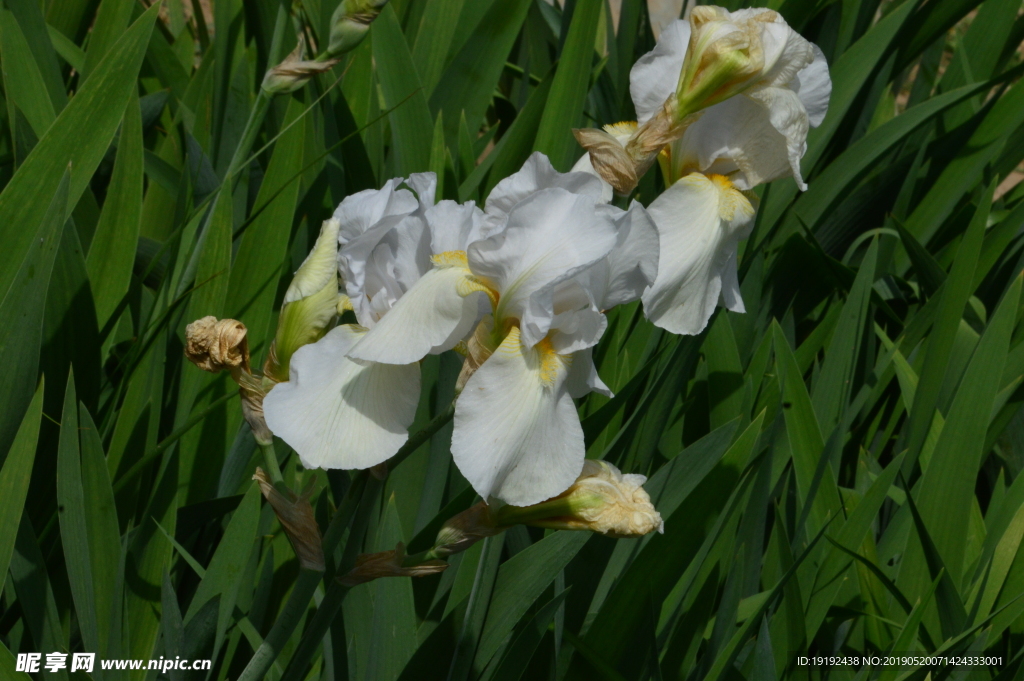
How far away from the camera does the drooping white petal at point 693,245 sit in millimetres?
639

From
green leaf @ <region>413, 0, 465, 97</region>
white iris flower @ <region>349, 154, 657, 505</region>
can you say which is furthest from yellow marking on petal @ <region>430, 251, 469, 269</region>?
green leaf @ <region>413, 0, 465, 97</region>

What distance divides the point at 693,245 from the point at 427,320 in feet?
0.80

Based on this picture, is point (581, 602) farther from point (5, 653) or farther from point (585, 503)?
point (5, 653)

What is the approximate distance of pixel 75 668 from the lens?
2.42ft

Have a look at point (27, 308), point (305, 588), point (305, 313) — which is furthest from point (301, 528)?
point (27, 308)

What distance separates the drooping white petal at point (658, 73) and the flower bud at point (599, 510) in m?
0.32

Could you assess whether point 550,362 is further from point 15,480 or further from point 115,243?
point 115,243

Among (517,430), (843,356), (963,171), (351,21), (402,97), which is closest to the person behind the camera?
(517,430)

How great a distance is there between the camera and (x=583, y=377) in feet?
1.87

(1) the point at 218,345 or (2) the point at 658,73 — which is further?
(2) the point at 658,73

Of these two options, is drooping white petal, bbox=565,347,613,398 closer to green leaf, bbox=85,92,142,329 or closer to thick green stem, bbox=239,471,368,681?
thick green stem, bbox=239,471,368,681

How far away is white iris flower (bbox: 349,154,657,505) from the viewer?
511 mm

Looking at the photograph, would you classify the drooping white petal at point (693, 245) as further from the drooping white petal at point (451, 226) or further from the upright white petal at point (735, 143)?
the drooping white petal at point (451, 226)

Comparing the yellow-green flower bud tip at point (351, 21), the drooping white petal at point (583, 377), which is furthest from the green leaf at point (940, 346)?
the yellow-green flower bud tip at point (351, 21)
